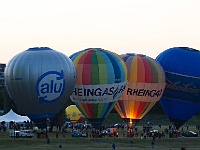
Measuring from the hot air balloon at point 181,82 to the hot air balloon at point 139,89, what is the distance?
993 mm

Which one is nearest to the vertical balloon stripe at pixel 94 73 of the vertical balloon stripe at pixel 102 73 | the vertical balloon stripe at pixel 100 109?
the vertical balloon stripe at pixel 102 73

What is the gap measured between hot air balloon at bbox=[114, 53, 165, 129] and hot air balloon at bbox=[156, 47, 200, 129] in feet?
3.26

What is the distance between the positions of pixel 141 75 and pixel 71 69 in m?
8.33

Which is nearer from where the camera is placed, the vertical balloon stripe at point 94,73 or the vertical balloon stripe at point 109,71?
the vertical balloon stripe at point 94,73

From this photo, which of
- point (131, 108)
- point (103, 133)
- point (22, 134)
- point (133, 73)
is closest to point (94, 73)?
point (133, 73)

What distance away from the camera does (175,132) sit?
55406mm

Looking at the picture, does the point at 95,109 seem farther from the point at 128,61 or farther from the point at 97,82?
the point at 128,61

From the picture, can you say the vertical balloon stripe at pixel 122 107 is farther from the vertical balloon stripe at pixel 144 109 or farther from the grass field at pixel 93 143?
the grass field at pixel 93 143

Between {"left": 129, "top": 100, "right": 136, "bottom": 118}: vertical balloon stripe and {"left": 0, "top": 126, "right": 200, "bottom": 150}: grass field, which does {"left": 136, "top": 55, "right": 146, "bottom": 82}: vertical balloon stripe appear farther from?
{"left": 0, "top": 126, "right": 200, "bottom": 150}: grass field

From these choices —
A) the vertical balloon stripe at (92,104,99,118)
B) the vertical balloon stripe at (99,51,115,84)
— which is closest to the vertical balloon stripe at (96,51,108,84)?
the vertical balloon stripe at (99,51,115,84)

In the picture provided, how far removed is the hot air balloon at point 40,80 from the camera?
4991 cm

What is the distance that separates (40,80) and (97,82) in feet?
19.3

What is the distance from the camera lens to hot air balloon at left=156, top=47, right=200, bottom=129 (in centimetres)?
5675

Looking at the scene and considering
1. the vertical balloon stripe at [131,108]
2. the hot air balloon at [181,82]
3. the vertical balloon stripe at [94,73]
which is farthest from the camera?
the vertical balloon stripe at [131,108]
